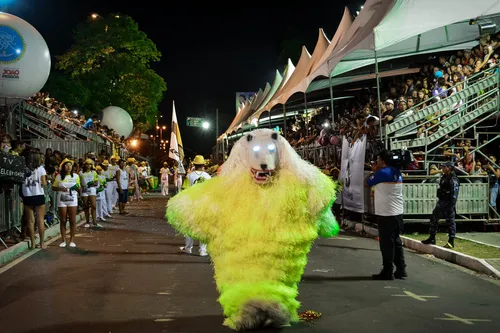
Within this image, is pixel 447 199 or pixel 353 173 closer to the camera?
pixel 447 199

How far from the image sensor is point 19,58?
1850 centimetres

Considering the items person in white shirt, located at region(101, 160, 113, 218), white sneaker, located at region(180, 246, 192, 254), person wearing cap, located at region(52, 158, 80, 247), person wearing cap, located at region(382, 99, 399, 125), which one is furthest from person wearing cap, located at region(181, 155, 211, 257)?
person in white shirt, located at region(101, 160, 113, 218)

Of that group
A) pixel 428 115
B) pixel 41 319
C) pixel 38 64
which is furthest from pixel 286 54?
pixel 41 319

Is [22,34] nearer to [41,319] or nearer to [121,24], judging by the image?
[41,319]

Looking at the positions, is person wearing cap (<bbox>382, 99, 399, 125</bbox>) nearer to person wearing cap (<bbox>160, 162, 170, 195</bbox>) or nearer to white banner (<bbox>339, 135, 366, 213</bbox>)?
white banner (<bbox>339, 135, 366, 213</bbox>)

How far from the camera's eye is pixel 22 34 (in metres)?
18.5

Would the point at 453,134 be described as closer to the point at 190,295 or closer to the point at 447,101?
the point at 447,101

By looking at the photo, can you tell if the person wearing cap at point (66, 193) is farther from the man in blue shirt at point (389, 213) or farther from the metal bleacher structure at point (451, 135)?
the metal bleacher structure at point (451, 135)

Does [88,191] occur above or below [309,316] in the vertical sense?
above

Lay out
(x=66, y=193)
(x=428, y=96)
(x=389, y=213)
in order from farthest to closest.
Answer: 1. (x=428, y=96)
2. (x=66, y=193)
3. (x=389, y=213)

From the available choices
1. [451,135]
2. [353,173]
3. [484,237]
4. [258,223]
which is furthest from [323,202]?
[451,135]

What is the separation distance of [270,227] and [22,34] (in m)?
15.9

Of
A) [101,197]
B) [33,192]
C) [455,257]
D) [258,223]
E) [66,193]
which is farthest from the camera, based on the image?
[101,197]

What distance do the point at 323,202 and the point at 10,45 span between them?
1568 cm
